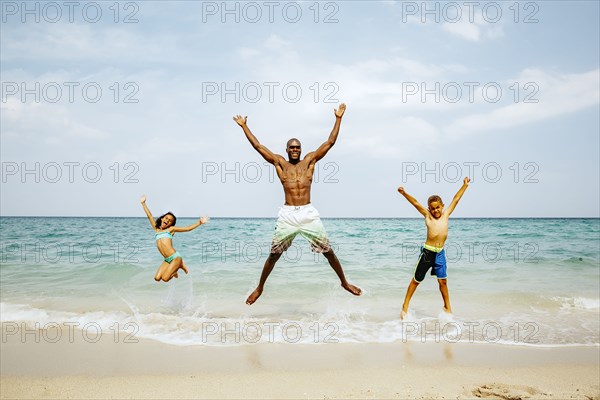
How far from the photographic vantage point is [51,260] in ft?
55.1

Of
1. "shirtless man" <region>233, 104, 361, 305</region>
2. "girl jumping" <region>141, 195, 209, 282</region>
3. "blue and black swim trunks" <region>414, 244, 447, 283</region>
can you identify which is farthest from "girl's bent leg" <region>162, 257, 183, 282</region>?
"blue and black swim trunks" <region>414, 244, 447, 283</region>

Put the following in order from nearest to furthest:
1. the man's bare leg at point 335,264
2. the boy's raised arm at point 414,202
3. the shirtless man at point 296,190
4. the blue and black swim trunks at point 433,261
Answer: the shirtless man at point 296,190 < the man's bare leg at point 335,264 < the boy's raised arm at point 414,202 < the blue and black swim trunks at point 433,261

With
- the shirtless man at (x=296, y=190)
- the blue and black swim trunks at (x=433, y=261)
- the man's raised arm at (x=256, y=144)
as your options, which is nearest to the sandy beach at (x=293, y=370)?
the blue and black swim trunks at (x=433, y=261)

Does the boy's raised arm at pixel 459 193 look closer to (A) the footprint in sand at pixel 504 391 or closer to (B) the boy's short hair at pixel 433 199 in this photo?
(B) the boy's short hair at pixel 433 199

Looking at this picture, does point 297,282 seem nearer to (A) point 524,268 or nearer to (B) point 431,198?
(B) point 431,198

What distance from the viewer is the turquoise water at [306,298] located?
802 cm

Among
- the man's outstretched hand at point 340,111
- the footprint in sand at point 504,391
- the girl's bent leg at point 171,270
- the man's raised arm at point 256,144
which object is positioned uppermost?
the man's outstretched hand at point 340,111

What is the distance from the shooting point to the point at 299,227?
276 inches

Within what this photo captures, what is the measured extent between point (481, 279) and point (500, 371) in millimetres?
7869

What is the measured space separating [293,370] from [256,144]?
11.4 feet

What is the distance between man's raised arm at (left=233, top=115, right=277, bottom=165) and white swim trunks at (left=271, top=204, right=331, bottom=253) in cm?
83

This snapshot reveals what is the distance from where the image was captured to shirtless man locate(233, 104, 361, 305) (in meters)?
6.86

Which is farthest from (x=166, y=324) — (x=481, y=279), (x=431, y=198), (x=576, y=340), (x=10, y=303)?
(x=481, y=279)

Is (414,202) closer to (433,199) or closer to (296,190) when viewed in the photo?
(433,199)
